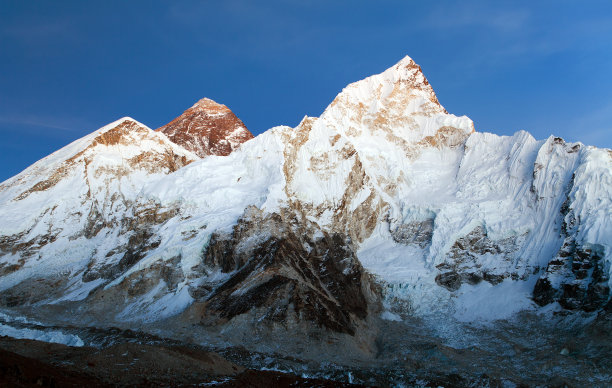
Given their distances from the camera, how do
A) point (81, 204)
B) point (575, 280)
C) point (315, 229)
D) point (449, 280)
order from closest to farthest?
point (575, 280)
point (449, 280)
point (315, 229)
point (81, 204)

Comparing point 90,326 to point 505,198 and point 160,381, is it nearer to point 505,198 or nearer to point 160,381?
point 160,381

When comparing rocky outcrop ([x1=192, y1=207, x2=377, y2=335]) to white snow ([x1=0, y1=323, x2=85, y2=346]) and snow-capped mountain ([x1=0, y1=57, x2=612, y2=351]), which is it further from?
white snow ([x1=0, y1=323, x2=85, y2=346])

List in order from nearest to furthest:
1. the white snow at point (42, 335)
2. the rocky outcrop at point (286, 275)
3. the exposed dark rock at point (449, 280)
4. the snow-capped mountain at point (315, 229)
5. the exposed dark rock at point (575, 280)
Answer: the white snow at point (42, 335) < the exposed dark rock at point (575, 280) < the rocky outcrop at point (286, 275) < the snow-capped mountain at point (315, 229) < the exposed dark rock at point (449, 280)

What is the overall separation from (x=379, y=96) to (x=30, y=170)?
11042 centimetres

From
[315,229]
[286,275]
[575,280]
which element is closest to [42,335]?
[286,275]

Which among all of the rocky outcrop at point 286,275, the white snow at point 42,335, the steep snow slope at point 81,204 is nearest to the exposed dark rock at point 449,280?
the rocky outcrop at point 286,275

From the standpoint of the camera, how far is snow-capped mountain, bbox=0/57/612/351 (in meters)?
95.7

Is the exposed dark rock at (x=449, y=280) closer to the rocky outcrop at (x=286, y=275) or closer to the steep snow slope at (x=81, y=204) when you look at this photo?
the rocky outcrop at (x=286, y=275)

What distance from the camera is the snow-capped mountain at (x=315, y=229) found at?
314ft


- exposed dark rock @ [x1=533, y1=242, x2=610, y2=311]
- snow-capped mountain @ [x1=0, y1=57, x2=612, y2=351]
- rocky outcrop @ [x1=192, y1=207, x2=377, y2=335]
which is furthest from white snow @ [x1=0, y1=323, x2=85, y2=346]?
exposed dark rock @ [x1=533, y1=242, x2=610, y2=311]

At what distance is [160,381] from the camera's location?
48.5 metres

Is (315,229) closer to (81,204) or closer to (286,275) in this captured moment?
(286,275)

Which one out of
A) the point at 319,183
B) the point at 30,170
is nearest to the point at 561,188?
the point at 319,183

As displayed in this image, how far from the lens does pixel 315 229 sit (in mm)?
118562
